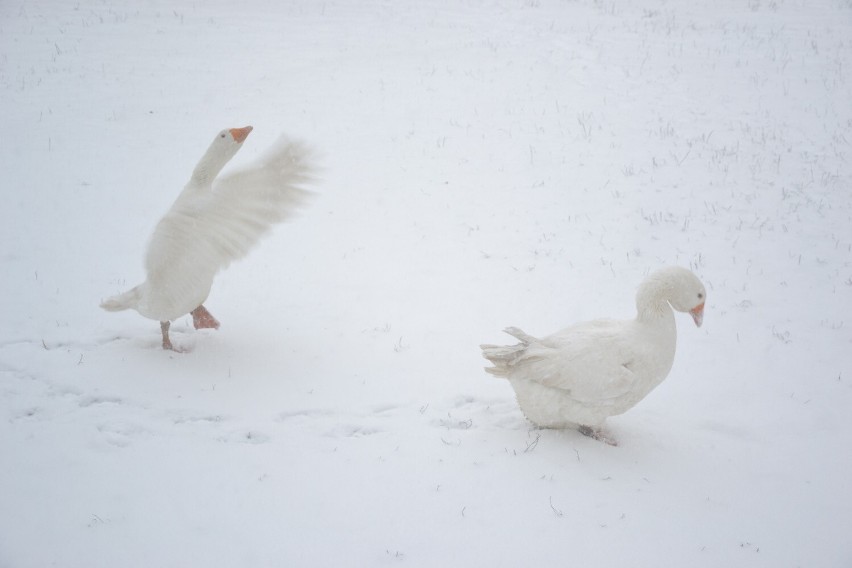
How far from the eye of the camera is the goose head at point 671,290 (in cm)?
433

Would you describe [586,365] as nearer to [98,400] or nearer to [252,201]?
[252,201]

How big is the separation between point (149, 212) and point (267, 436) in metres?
5.59

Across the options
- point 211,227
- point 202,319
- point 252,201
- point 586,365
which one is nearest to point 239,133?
point 252,201

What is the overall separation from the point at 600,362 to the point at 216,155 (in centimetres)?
373

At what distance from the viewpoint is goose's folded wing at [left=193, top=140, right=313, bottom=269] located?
4.87 m

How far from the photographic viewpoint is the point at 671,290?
14.2 ft

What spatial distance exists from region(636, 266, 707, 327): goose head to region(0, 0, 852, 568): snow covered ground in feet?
3.50

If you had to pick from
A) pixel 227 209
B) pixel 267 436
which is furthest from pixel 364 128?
pixel 267 436

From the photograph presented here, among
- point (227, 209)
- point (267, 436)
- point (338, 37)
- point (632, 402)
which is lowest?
point (267, 436)

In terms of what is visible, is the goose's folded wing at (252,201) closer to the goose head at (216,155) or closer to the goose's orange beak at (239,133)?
the goose head at (216,155)

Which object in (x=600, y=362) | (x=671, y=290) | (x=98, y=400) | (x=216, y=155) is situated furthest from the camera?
(x=216, y=155)

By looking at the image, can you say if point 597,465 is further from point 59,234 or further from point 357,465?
point 59,234

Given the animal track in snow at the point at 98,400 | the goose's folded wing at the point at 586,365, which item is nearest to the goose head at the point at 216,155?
the animal track in snow at the point at 98,400

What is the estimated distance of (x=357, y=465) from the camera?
4074 mm
